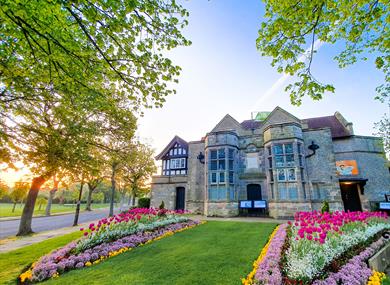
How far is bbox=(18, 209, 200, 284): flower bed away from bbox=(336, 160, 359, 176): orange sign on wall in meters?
16.1

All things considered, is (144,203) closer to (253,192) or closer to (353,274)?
(253,192)

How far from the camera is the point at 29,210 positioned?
12.3m

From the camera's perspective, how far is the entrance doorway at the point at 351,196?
16.5m

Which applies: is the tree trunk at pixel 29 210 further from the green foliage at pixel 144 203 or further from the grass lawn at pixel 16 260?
the green foliage at pixel 144 203

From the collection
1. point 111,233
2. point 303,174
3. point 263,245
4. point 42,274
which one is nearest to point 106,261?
point 42,274

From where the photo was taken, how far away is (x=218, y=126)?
66.6 feet

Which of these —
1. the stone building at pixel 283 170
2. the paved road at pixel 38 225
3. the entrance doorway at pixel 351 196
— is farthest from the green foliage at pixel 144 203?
the entrance doorway at pixel 351 196

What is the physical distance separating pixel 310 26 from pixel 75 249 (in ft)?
32.5

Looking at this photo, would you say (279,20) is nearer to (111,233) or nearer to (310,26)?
(310,26)

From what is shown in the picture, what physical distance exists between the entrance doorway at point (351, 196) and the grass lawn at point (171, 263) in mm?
14431

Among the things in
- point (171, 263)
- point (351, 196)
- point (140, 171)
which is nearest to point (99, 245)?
point (171, 263)

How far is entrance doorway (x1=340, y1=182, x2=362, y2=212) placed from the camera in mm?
16484

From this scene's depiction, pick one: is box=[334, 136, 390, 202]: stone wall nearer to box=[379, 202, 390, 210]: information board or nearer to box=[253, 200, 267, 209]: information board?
box=[379, 202, 390, 210]: information board

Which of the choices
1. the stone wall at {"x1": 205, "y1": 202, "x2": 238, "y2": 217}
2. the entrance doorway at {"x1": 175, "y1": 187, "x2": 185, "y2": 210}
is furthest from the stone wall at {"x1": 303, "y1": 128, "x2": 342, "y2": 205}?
the entrance doorway at {"x1": 175, "y1": 187, "x2": 185, "y2": 210}
